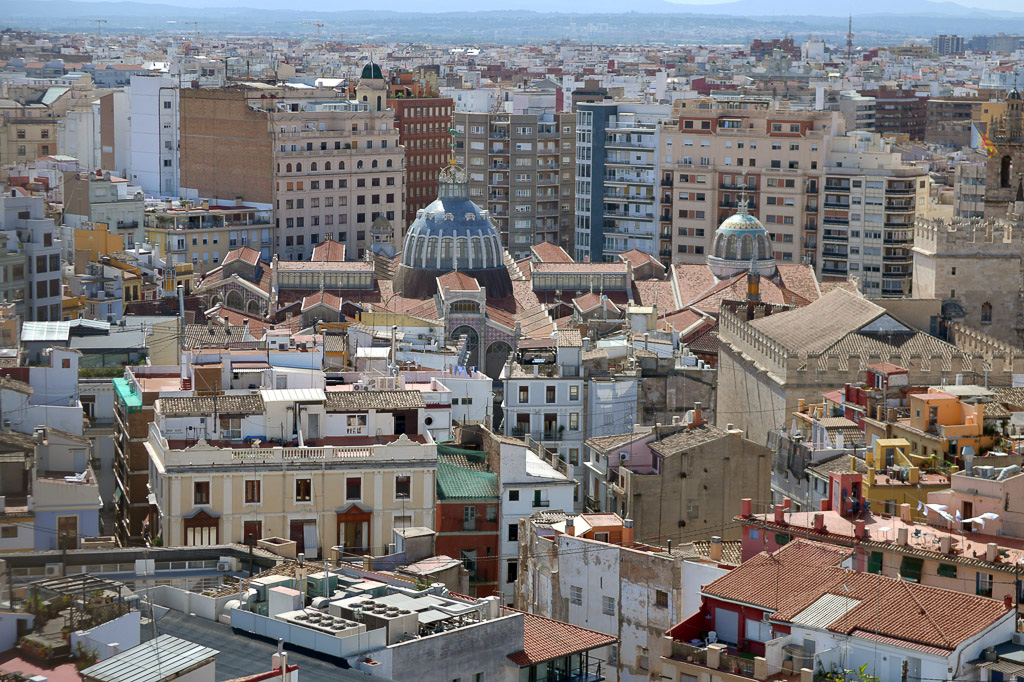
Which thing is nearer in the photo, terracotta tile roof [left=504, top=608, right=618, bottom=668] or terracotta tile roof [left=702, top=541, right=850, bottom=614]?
terracotta tile roof [left=504, top=608, right=618, bottom=668]

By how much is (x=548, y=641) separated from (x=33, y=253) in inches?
1651

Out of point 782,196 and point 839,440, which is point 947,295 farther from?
point 782,196

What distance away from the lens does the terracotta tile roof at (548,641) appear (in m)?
36.6

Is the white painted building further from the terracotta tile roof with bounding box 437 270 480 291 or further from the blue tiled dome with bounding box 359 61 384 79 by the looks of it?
the blue tiled dome with bounding box 359 61 384 79

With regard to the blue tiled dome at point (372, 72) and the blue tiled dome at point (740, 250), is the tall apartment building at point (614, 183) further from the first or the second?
the blue tiled dome at point (740, 250)

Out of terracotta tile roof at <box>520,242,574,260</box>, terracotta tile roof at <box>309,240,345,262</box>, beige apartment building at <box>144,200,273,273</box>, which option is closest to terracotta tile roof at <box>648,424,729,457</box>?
terracotta tile roof at <box>309,240,345,262</box>

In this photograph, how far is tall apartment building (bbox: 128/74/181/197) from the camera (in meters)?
142

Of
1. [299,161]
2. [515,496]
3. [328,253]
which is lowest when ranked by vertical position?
[515,496]

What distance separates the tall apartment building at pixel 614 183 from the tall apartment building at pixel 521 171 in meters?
7.53

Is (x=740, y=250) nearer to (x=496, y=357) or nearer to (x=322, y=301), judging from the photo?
(x=496, y=357)

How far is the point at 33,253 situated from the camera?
74.1 m

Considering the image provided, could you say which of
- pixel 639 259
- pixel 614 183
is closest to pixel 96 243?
pixel 639 259

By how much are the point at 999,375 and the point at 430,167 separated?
102176 mm

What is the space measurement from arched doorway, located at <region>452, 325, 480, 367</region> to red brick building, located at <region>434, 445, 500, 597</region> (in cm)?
3612
